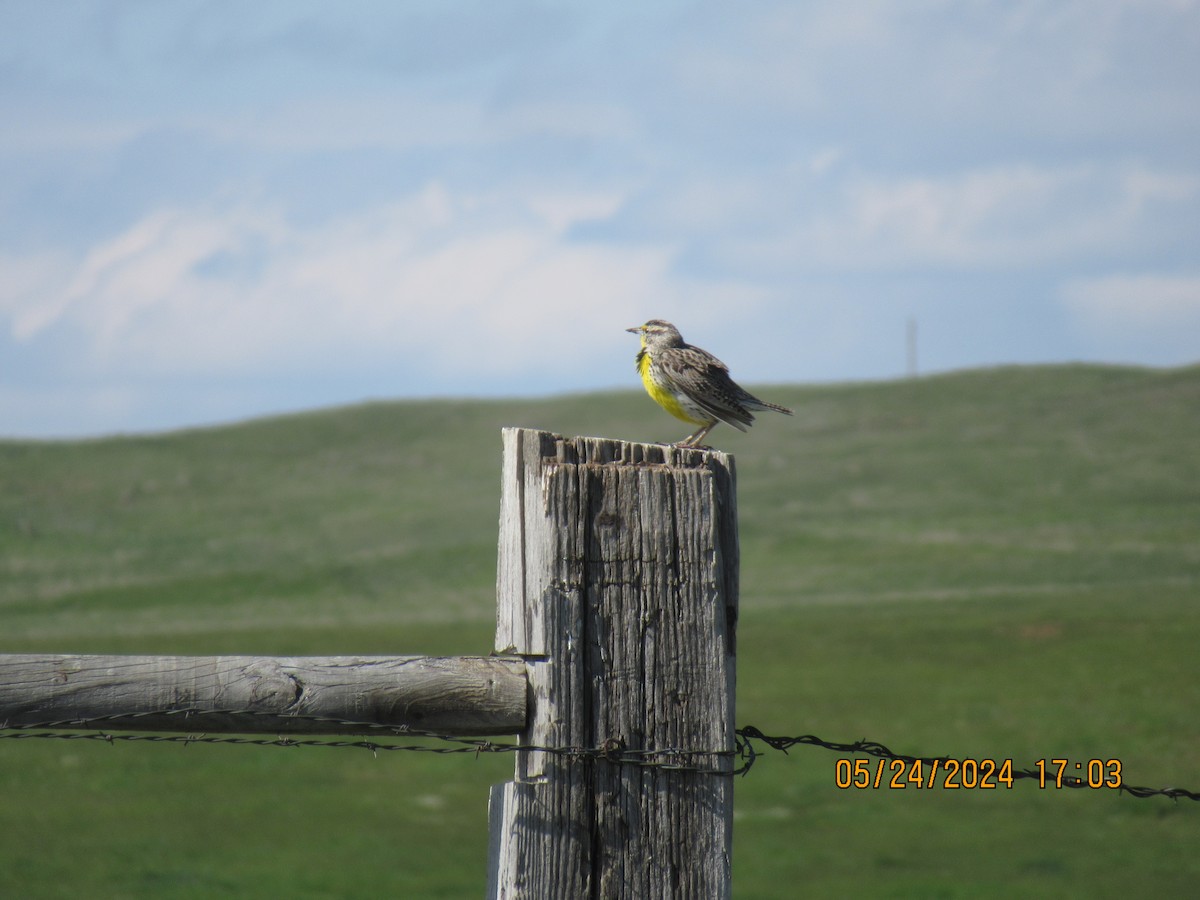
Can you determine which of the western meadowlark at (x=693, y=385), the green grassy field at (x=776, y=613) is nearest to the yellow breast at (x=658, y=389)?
the western meadowlark at (x=693, y=385)

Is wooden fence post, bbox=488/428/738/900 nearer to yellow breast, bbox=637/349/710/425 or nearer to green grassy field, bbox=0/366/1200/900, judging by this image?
yellow breast, bbox=637/349/710/425

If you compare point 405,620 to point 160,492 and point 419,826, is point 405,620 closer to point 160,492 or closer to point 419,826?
point 419,826

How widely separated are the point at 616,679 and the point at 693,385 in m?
5.92

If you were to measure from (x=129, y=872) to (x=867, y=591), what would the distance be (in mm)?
30806

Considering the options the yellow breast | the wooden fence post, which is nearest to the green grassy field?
the yellow breast

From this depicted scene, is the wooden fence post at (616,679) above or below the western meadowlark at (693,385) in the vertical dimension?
below

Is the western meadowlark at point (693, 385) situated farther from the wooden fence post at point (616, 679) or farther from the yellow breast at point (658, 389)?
the wooden fence post at point (616, 679)

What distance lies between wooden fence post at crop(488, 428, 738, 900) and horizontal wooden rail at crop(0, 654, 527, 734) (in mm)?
127

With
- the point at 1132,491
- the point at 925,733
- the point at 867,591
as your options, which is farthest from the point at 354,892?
the point at 1132,491

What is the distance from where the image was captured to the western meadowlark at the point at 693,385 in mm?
9055

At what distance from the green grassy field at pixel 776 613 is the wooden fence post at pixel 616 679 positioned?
11.0 meters

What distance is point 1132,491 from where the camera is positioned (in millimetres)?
56781

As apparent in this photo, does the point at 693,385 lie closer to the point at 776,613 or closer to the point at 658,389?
the point at 658,389

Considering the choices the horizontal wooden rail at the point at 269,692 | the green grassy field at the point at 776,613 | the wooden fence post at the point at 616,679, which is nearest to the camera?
the horizontal wooden rail at the point at 269,692
